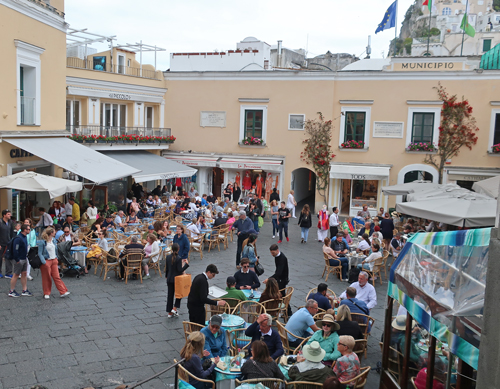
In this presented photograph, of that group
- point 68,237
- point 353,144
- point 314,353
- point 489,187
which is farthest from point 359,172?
point 314,353

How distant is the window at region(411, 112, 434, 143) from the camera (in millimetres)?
20844

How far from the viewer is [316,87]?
21.9 metres

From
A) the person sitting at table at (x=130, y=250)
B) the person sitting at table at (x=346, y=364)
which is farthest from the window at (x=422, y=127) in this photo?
the person sitting at table at (x=346, y=364)

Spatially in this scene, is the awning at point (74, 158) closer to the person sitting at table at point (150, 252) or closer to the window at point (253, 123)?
the person sitting at table at point (150, 252)

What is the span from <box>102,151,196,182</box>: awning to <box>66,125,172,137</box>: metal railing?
2.91 feet

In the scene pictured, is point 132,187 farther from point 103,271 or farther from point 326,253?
point 326,253

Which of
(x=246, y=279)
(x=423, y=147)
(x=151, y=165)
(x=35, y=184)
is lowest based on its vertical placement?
(x=246, y=279)

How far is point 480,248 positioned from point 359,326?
3201 millimetres

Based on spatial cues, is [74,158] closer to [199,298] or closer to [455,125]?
[199,298]

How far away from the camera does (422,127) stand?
20.9 metres

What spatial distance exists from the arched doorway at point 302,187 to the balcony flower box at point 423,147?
5.60 metres

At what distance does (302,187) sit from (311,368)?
20.6 metres

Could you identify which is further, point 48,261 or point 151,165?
point 151,165

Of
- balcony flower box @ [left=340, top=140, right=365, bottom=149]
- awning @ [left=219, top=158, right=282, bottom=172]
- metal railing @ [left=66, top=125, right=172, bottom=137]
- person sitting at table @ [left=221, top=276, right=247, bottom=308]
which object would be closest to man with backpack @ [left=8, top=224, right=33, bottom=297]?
person sitting at table @ [left=221, top=276, right=247, bottom=308]
